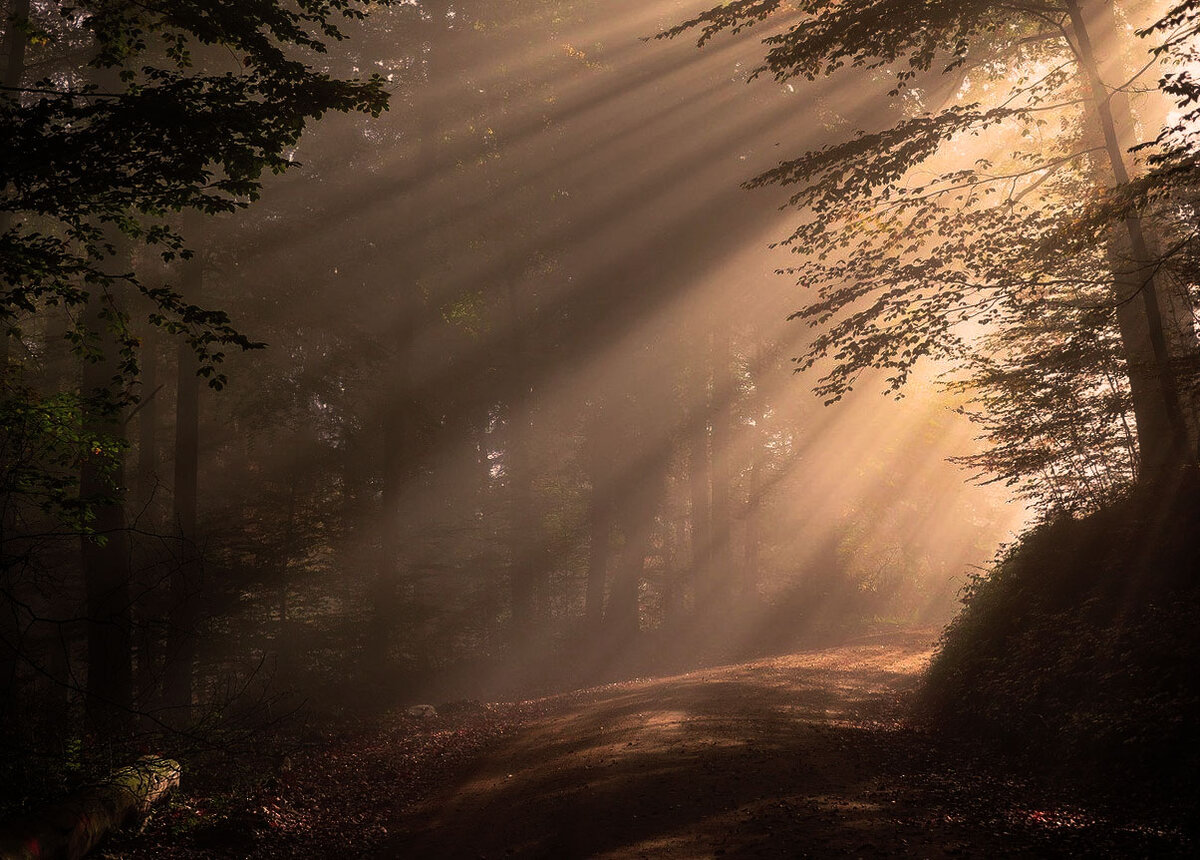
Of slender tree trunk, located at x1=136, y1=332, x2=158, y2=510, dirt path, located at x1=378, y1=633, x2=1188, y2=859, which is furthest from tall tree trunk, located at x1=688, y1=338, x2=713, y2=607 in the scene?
slender tree trunk, located at x1=136, y1=332, x2=158, y2=510

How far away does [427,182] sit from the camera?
76.4 feet

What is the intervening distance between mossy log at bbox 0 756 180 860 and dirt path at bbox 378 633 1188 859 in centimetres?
269

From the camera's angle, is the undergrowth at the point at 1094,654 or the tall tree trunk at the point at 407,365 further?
the tall tree trunk at the point at 407,365

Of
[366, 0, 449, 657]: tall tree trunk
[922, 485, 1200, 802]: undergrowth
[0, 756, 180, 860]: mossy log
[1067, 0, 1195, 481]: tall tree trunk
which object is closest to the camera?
[0, 756, 180, 860]: mossy log

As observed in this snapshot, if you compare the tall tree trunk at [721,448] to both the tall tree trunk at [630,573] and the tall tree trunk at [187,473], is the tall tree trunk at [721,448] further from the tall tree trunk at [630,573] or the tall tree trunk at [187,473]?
the tall tree trunk at [187,473]

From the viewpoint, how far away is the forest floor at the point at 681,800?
6.66 m

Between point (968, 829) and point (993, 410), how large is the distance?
8052 millimetres

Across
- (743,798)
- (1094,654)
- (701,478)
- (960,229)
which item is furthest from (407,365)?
(1094,654)

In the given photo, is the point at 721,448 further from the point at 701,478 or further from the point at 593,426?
the point at 593,426

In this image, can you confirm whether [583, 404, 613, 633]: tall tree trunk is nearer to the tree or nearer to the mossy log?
the tree

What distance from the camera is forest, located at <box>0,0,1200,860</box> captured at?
25.0 ft

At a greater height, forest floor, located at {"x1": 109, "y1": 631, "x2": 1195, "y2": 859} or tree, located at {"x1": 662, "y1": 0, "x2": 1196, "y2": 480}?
tree, located at {"x1": 662, "y1": 0, "x2": 1196, "y2": 480}

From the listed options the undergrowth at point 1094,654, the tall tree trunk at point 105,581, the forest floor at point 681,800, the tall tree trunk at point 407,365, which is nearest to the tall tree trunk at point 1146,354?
the undergrowth at point 1094,654

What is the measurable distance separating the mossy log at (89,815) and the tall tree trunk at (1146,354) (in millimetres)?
12459
